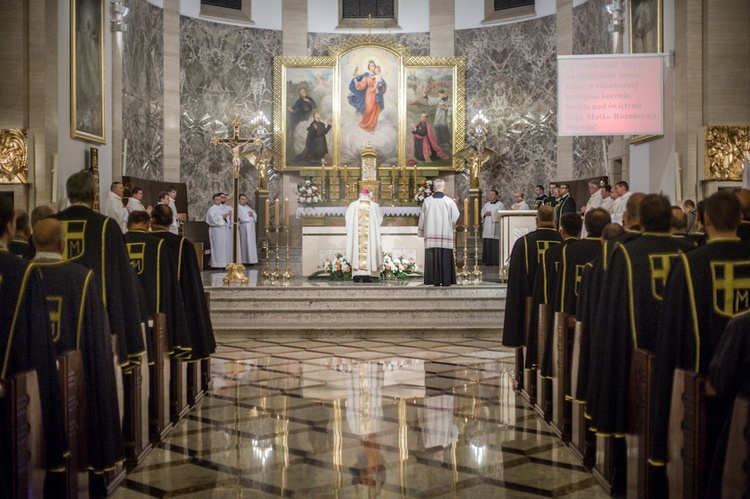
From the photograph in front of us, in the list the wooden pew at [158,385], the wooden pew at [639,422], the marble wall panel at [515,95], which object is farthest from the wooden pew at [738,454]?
the marble wall panel at [515,95]

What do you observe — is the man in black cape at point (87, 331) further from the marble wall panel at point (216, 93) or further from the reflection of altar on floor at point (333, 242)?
the marble wall panel at point (216, 93)

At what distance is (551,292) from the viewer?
698cm

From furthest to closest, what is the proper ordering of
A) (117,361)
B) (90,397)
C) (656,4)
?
(656,4) → (117,361) → (90,397)

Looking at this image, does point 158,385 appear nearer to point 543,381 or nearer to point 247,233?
point 543,381

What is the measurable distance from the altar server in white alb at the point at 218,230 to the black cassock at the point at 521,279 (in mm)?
10992

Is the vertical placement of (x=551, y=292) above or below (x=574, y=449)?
above

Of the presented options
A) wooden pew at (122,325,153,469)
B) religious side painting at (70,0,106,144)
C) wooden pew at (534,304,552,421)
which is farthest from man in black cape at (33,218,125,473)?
religious side painting at (70,0,106,144)

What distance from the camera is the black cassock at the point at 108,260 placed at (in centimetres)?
511

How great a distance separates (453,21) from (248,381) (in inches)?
543

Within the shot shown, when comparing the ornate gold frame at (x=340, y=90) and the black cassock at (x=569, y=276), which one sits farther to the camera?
the ornate gold frame at (x=340, y=90)

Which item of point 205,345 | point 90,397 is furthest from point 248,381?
point 90,397

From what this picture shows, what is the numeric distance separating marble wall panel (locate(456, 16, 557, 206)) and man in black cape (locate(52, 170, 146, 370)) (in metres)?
14.5

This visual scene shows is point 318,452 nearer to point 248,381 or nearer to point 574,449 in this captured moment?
point 574,449

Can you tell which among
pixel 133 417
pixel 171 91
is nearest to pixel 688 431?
pixel 133 417
